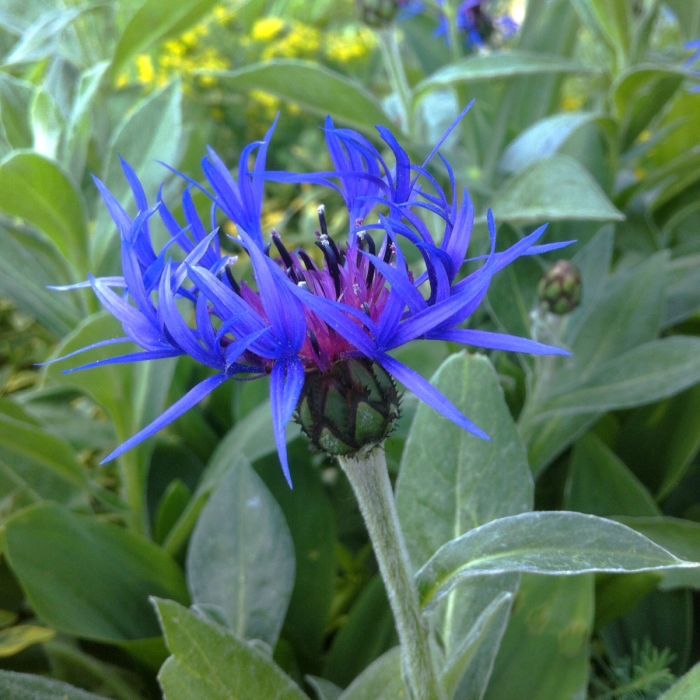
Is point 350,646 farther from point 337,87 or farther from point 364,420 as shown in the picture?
point 337,87

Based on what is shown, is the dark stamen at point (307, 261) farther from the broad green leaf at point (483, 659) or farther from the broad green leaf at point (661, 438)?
the broad green leaf at point (661, 438)

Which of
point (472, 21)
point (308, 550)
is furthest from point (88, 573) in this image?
point (472, 21)

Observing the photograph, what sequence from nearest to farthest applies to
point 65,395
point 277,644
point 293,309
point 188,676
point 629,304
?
point 293,309 → point 188,676 → point 277,644 → point 629,304 → point 65,395

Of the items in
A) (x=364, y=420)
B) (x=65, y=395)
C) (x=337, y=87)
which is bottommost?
(x=65, y=395)

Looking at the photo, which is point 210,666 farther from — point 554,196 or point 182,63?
point 182,63

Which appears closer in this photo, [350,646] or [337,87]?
[350,646]

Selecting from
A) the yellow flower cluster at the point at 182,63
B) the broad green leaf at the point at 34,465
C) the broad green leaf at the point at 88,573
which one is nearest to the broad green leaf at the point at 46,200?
the broad green leaf at the point at 34,465

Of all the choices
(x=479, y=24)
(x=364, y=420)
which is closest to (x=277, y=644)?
(x=364, y=420)
